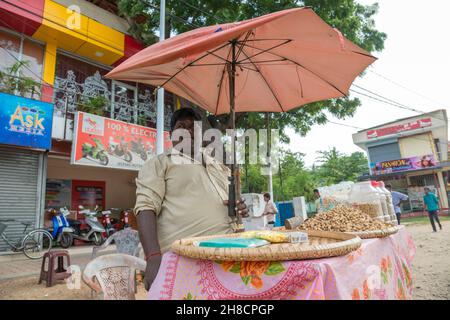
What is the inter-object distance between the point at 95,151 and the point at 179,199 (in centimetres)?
757

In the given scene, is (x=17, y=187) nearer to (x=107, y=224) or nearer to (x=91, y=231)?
(x=91, y=231)

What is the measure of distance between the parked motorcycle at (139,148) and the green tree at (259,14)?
2664 millimetres

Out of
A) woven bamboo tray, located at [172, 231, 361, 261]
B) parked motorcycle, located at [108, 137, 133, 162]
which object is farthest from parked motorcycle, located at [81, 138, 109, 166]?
woven bamboo tray, located at [172, 231, 361, 261]

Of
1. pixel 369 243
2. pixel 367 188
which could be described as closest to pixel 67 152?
pixel 367 188

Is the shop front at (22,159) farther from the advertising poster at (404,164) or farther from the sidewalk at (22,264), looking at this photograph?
the advertising poster at (404,164)

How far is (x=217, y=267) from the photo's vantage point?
1.16 metres

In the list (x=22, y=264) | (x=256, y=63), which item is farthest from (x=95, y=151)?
(x=256, y=63)

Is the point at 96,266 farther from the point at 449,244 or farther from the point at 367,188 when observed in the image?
the point at 449,244

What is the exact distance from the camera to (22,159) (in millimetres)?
7961

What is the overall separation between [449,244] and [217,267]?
30.6 ft

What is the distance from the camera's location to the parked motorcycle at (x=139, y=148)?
9587 mm

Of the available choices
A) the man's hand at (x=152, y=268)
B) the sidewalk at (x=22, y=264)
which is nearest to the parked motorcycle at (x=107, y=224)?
the sidewalk at (x=22, y=264)

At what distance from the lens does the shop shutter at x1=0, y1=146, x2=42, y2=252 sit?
761cm

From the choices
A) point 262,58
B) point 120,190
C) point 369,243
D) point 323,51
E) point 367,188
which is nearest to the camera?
point 369,243
